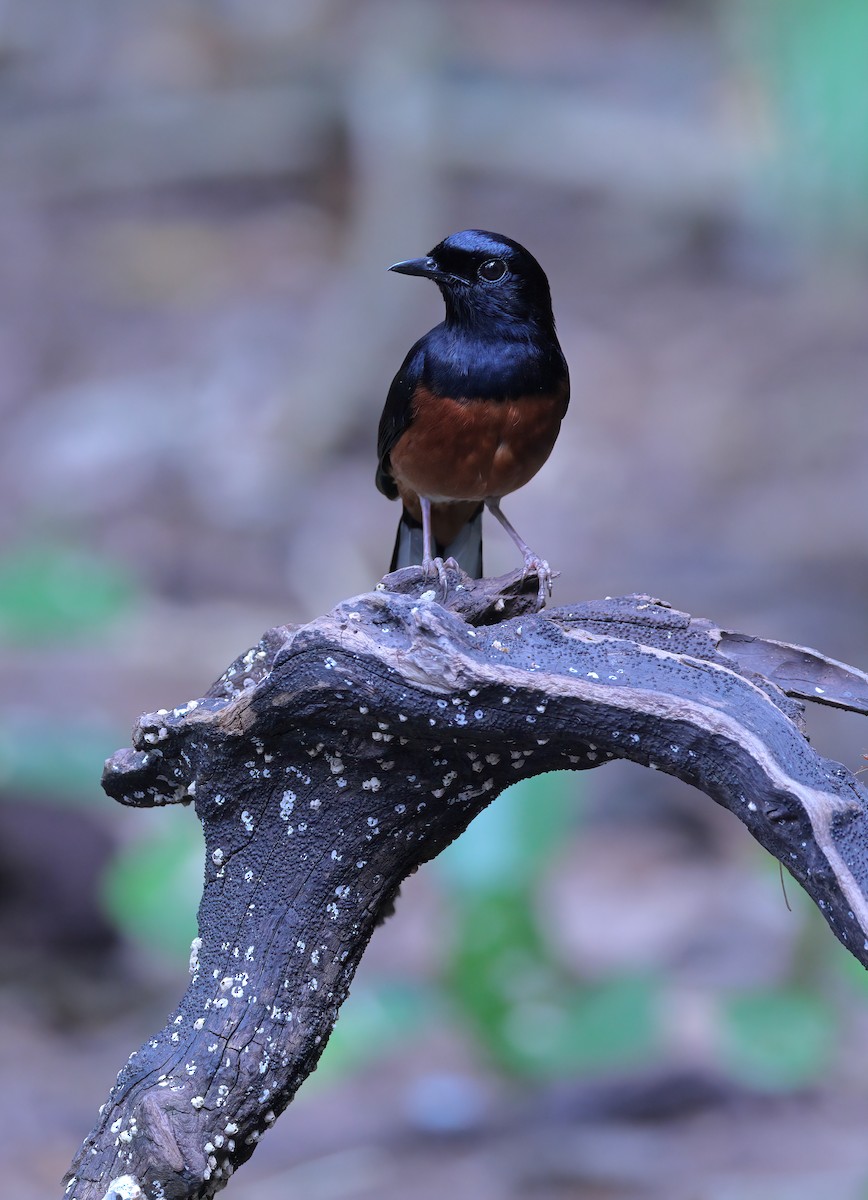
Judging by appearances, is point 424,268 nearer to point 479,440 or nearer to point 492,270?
point 492,270

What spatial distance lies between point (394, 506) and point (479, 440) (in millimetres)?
7353

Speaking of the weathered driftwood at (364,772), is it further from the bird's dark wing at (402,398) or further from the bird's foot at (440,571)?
the bird's dark wing at (402,398)

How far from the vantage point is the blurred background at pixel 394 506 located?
17.6 feet

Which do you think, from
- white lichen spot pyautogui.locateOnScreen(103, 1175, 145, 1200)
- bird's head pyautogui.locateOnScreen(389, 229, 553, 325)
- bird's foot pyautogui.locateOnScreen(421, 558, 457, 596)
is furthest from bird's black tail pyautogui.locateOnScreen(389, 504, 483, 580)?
white lichen spot pyautogui.locateOnScreen(103, 1175, 145, 1200)

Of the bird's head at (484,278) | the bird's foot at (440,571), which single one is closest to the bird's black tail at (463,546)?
the bird's head at (484,278)

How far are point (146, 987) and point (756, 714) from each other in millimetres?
5091

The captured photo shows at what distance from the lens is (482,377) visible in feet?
11.7

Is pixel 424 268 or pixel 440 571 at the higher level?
pixel 424 268

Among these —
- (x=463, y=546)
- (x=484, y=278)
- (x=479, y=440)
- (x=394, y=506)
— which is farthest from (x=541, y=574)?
(x=394, y=506)

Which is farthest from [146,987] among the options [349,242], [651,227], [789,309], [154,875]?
[651,227]

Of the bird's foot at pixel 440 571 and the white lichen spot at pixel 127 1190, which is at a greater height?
the bird's foot at pixel 440 571

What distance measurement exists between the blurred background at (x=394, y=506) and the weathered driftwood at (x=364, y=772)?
8.73 ft

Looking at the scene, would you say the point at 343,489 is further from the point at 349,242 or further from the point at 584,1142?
the point at 584,1142

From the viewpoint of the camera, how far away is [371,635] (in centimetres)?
221
